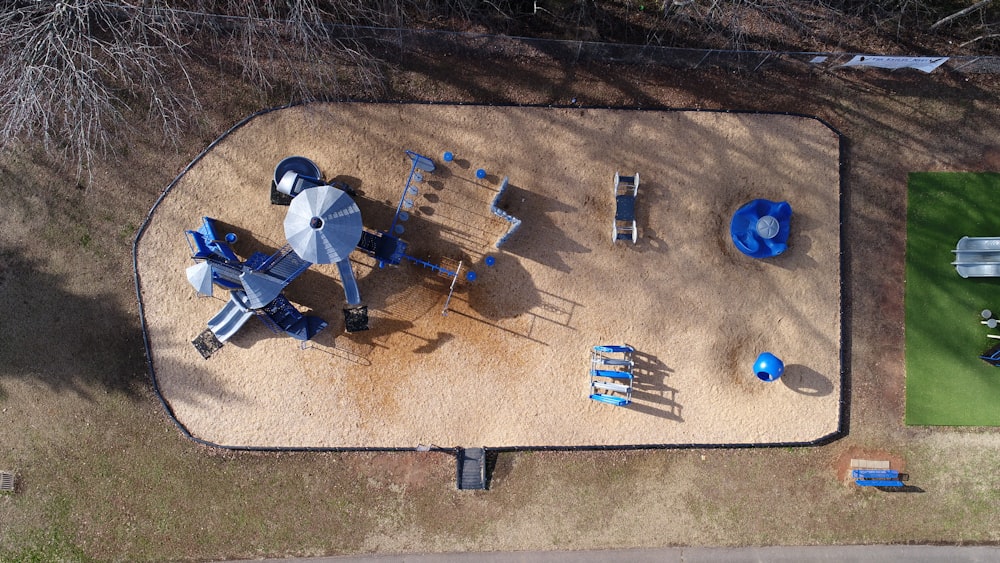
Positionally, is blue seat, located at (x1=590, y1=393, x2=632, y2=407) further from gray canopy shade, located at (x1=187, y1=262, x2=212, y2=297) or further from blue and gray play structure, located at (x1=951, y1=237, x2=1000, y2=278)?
gray canopy shade, located at (x1=187, y1=262, x2=212, y2=297)

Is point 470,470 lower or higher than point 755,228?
lower

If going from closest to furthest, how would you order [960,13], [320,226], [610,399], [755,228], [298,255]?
[320,226] → [298,255] → [960,13] → [755,228] → [610,399]

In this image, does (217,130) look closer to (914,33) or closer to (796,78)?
(796,78)

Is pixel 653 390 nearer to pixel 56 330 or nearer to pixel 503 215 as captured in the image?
pixel 503 215

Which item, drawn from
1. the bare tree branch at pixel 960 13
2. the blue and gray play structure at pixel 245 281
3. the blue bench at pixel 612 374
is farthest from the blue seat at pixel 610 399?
the bare tree branch at pixel 960 13

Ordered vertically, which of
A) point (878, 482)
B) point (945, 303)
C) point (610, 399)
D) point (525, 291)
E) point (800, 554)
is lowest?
point (800, 554)

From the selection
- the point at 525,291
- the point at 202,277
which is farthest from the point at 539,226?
the point at 202,277

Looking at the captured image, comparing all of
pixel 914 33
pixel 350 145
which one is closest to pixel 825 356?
pixel 914 33

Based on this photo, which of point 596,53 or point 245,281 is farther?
point 596,53
